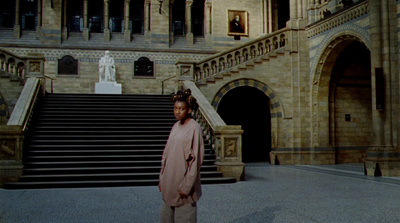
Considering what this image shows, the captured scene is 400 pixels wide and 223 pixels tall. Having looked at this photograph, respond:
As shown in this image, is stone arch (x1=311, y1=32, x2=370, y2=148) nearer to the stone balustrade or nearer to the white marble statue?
the stone balustrade

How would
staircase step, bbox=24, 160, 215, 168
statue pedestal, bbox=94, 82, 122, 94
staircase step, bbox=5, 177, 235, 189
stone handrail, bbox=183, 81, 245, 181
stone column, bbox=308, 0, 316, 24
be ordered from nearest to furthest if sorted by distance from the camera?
staircase step, bbox=5, 177, 235, 189 → staircase step, bbox=24, 160, 215, 168 → stone handrail, bbox=183, 81, 245, 181 → stone column, bbox=308, 0, 316, 24 → statue pedestal, bbox=94, 82, 122, 94

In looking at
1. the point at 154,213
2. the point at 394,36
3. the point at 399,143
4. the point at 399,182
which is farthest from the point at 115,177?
the point at 394,36

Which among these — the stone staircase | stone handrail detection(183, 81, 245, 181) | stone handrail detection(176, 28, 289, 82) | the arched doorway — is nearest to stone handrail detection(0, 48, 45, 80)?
the stone staircase

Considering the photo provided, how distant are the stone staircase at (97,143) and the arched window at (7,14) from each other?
24.4 ft

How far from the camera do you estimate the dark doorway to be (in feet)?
72.3

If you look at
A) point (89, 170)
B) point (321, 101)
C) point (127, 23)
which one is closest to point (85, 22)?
point (127, 23)

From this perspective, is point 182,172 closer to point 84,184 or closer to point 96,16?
point 84,184

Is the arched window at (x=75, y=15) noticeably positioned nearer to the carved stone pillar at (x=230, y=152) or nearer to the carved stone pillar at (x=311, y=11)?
the carved stone pillar at (x=311, y=11)

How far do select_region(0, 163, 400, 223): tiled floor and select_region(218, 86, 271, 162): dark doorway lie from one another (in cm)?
1098

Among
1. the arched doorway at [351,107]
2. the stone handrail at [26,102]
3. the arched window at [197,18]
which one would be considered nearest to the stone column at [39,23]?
the stone handrail at [26,102]

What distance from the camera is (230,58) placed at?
1745 cm

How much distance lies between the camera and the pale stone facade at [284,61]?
1314cm

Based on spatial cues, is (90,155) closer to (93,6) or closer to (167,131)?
(167,131)

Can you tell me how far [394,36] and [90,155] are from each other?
932 centimetres
